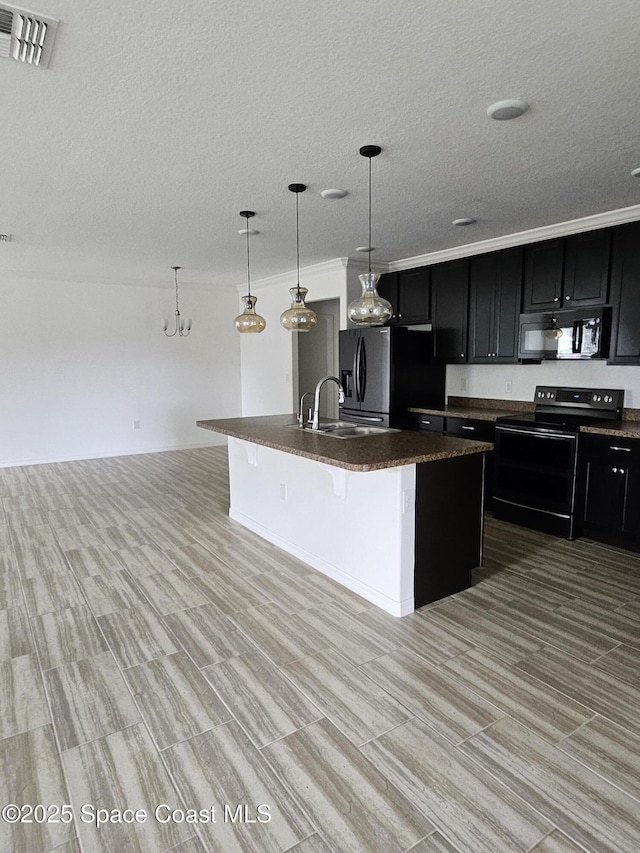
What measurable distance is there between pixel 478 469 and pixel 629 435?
1.31 m

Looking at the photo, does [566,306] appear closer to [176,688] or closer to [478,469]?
[478,469]

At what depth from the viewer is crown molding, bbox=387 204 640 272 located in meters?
3.89

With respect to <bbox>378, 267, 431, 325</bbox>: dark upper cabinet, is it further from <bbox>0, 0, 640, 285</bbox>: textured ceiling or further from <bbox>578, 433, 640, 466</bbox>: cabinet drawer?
<bbox>578, 433, 640, 466</bbox>: cabinet drawer

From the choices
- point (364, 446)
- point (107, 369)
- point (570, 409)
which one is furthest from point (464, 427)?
point (107, 369)

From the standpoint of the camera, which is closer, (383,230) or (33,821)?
(33,821)

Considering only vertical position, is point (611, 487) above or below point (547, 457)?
below

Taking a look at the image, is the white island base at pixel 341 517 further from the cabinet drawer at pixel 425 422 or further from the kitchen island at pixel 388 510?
the cabinet drawer at pixel 425 422

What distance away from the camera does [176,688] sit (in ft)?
7.13

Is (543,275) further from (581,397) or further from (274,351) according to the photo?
(274,351)

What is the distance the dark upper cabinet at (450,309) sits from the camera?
5129 mm

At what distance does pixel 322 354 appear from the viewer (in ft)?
26.0

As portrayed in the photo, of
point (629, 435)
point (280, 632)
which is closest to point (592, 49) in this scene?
point (629, 435)

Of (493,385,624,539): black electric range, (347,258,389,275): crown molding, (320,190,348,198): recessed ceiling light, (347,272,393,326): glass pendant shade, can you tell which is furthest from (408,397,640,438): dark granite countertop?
(320,190,348,198): recessed ceiling light

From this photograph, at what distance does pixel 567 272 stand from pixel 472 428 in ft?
5.08
